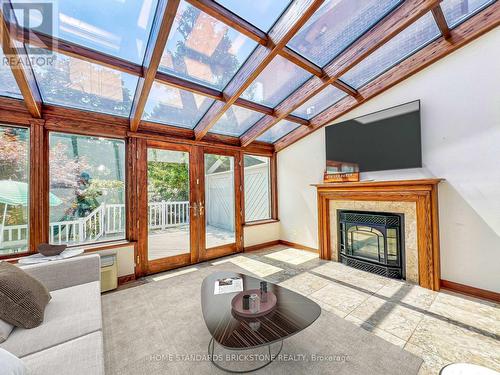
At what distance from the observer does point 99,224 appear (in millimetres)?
3301

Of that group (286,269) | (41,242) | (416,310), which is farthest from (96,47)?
(416,310)

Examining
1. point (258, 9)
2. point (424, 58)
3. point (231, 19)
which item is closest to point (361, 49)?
point (424, 58)

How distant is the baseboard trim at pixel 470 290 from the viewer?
2579 millimetres

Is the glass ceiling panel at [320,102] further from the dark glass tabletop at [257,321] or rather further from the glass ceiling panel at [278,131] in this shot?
the dark glass tabletop at [257,321]

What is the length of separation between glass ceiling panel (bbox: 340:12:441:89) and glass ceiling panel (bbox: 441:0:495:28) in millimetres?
131

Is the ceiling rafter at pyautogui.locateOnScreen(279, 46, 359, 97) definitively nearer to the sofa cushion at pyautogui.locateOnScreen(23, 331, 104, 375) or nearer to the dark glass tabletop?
the dark glass tabletop

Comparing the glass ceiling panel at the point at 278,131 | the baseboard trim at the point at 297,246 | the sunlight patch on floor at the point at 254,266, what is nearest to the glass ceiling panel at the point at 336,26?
the glass ceiling panel at the point at 278,131

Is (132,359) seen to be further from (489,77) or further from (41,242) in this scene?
(489,77)

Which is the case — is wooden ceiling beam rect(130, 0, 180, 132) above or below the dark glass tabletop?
above

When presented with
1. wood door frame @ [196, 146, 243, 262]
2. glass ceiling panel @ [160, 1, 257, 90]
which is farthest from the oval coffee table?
glass ceiling panel @ [160, 1, 257, 90]

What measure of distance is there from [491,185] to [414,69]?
6.01ft

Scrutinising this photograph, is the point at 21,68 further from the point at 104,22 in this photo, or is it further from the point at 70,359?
the point at 70,359

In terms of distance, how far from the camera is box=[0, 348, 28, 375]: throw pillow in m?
0.92

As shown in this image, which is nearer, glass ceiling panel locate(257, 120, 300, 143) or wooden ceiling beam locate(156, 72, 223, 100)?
wooden ceiling beam locate(156, 72, 223, 100)
